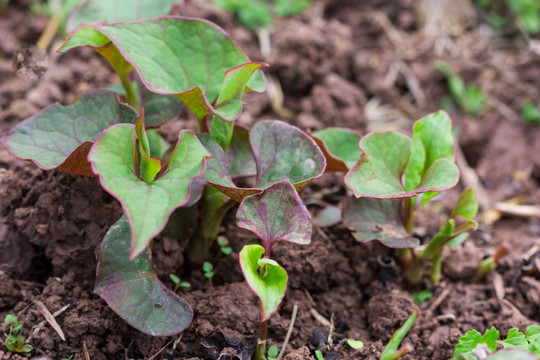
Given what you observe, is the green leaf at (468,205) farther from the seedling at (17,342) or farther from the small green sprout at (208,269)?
the seedling at (17,342)

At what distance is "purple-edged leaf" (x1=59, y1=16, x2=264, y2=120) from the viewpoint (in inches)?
58.7

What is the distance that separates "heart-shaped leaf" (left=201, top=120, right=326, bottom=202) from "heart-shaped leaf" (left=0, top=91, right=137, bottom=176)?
0.33 metres

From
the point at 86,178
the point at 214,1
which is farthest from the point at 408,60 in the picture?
the point at 86,178

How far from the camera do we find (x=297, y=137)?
1621 mm

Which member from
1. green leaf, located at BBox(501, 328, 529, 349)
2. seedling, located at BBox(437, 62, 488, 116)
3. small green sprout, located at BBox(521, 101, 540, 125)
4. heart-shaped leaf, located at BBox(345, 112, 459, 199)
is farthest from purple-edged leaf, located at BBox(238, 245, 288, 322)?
small green sprout, located at BBox(521, 101, 540, 125)

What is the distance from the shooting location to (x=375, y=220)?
177 cm

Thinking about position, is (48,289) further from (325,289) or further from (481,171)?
(481,171)

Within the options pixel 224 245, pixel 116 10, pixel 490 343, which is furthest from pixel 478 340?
pixel 116 10

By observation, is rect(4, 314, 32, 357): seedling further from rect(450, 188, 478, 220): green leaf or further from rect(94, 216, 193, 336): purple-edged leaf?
rect(450, 188, 478, 220): green leaf

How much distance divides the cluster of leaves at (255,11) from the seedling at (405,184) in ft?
4.81

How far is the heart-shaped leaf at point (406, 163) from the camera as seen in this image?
1545 millimetres

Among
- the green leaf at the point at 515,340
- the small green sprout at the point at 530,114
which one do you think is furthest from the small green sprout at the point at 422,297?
the small green sprout at the point at 530,114

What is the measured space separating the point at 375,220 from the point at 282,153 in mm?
416

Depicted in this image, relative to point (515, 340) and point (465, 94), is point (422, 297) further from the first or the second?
point (465, 94)
